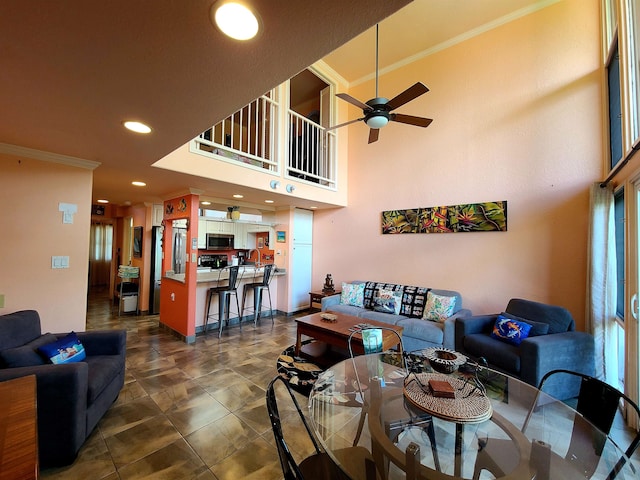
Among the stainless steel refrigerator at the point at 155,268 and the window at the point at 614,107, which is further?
the stainless steel refrigerator at the point at 155,268

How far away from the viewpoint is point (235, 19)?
959 millimetres

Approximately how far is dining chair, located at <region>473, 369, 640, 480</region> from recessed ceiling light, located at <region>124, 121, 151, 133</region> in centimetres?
292

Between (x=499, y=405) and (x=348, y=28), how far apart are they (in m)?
2.42

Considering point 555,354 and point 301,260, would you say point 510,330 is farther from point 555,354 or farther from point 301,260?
point 301,260

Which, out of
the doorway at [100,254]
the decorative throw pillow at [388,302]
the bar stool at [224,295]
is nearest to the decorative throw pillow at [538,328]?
the decorative throw pillow at [388,302]

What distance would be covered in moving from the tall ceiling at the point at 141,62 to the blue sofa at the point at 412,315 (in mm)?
3085

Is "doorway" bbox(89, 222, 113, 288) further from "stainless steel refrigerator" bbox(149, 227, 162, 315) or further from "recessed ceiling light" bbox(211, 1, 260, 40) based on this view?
"recessed ceiling light" bbox(211, 1, 260, 40)

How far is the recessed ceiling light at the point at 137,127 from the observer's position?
5.94 ft

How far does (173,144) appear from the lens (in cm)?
220

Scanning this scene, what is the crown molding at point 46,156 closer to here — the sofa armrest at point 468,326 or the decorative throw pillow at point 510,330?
the sofa armrest at point 468,326

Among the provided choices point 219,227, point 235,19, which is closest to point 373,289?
point 219,227

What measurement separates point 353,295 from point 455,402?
10.5 feet

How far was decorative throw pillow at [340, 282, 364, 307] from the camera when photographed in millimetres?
4586

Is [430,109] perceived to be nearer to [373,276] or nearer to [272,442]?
[373,276]
